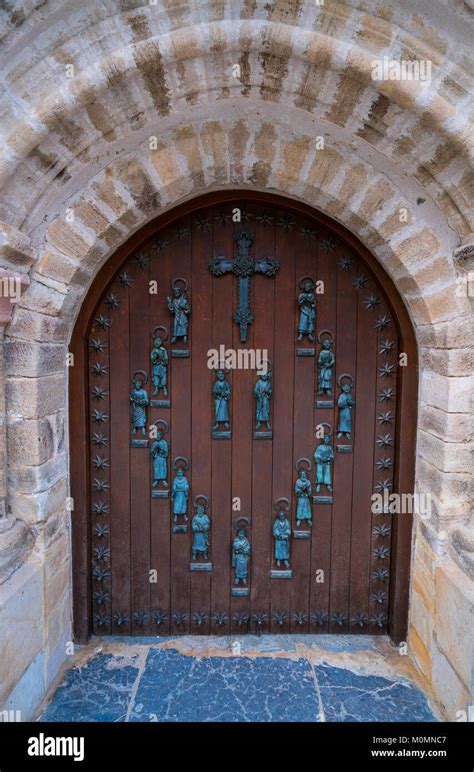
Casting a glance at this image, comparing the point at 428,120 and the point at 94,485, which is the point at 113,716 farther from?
the point at 428,120

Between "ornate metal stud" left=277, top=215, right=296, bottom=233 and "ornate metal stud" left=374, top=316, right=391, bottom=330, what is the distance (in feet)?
2.49

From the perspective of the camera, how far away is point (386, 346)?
277 centimetres

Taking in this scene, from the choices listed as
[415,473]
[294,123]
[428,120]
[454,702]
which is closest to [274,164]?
[294,123]

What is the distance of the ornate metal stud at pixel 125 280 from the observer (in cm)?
276

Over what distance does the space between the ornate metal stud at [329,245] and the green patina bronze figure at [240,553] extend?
68.3 inches

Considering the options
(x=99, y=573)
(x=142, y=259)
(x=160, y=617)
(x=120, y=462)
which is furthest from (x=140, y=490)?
(x=142, y=259)

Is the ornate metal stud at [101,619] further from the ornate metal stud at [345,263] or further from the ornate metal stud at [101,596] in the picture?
the ornate metal stud at [345,263]

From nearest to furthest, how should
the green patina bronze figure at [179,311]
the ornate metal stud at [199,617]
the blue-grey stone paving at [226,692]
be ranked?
the blue-grey stone paving at [226,692], the green patina bronze figure at [179,311], the ornate metal stud at [199,617]

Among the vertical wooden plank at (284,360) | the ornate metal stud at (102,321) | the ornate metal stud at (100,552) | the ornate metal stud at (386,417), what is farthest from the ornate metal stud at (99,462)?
the ornate metal stud at (386,417)

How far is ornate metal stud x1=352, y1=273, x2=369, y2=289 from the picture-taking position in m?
→ 2.76

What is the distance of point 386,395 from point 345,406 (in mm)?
261

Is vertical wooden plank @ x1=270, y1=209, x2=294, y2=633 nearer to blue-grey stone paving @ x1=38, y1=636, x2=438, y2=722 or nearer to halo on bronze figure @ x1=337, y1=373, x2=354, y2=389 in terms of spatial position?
halo on bronze figure @ x1=337, y1=373, x2=354, y2=389

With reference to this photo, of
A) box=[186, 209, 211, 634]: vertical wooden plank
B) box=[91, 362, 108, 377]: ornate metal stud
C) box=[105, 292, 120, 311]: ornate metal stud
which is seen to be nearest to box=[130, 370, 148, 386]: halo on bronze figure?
box=[91, 362, 108, 377]: ornate metal stud

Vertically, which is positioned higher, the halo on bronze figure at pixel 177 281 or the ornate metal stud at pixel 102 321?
the halo on bronze figure at pixel 177 281
